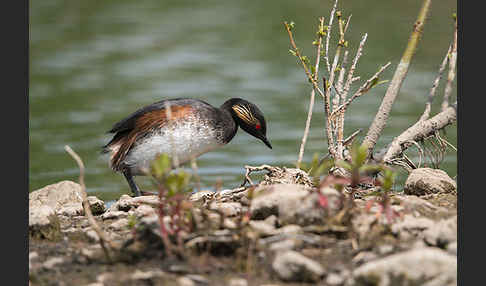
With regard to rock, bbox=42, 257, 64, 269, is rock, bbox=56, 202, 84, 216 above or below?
below

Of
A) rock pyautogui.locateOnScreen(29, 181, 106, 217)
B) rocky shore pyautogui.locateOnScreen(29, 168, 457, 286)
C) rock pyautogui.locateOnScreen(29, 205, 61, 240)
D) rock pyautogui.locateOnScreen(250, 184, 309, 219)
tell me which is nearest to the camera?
rocky shore pyautogui.locateOnScreen(29, 168, 457, 286)

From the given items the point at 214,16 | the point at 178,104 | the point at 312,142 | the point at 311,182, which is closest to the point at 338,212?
the point at 311,182

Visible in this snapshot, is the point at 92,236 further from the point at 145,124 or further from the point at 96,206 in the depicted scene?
the point at 145,124

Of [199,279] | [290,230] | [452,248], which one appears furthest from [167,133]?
[452,248]

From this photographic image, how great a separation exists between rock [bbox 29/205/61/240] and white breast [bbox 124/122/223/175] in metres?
1.92

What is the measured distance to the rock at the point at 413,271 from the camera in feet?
15.7

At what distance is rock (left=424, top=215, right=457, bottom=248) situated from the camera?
536 cm

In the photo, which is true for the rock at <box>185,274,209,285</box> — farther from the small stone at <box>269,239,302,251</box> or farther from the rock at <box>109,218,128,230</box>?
the rock at <box>109,218,128,230</box>

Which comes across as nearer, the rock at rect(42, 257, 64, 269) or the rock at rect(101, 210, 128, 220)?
the rock at rect(42, 257, 64, 269)

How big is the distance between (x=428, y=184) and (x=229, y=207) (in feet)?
6.19

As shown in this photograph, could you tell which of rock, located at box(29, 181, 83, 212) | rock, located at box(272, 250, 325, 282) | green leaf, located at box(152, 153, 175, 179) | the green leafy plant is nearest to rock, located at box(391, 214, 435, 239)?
rock, located at box(272, 250, 325, 282)

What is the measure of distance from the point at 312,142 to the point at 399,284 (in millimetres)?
8256

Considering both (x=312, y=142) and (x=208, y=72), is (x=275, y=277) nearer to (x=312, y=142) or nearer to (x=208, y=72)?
(x=312, y=142)

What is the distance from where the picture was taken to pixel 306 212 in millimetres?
5695
